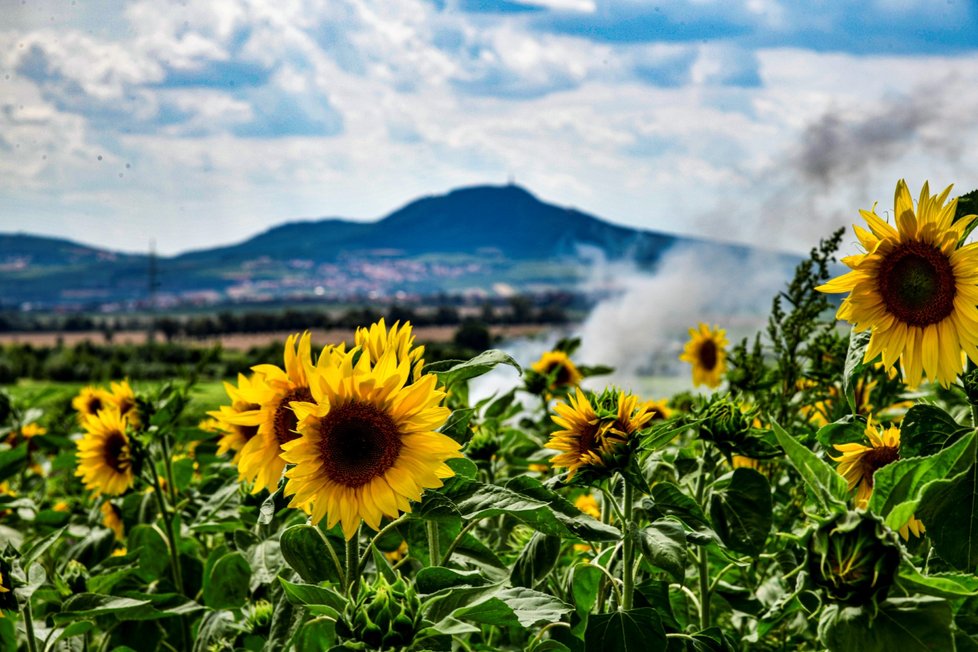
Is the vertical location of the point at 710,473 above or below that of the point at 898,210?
below

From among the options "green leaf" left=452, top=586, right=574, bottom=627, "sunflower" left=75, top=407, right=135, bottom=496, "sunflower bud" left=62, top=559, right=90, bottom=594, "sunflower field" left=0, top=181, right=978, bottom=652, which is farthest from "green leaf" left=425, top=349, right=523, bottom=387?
"sunflower" left=75, top=407, right=135, bottom=496

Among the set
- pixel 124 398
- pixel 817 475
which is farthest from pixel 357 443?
pixel 124 398

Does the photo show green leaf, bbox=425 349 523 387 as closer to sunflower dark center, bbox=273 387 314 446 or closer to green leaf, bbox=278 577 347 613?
sunflower dark center, bbox=273 387 314 446

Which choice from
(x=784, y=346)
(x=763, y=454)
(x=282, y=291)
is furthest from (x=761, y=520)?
(x=282, y=291)

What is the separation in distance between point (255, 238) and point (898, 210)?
121 meters

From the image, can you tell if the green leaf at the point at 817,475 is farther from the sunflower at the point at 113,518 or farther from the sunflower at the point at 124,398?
the sunflower at the point at 113,518

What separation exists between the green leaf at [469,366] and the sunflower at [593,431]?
0.30ft

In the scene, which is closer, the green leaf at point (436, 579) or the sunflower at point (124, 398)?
the green leaf at point (436, 579)

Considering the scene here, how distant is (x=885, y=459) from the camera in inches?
41.9

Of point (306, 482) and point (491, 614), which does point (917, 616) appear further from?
point (306, 482)

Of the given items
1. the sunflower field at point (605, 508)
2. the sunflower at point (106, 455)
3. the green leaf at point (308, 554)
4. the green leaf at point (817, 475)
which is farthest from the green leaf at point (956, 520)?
the sunflower at point (106, 455)

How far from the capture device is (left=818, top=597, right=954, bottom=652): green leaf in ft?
2.26

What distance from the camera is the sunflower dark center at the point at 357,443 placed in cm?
96

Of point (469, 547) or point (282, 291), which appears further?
point (282, 291)
